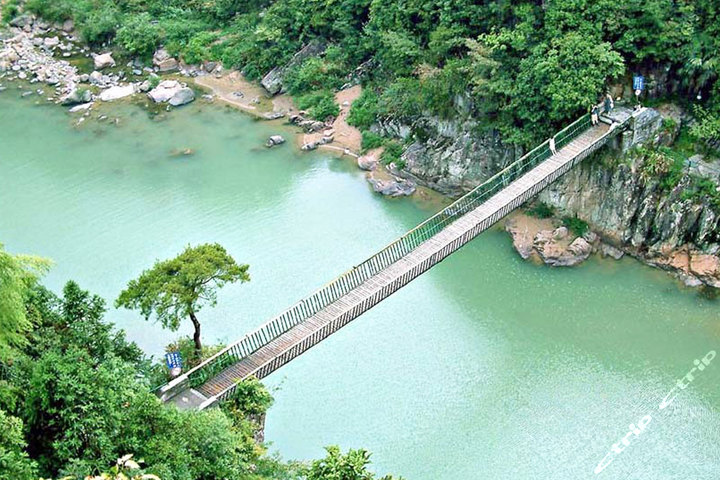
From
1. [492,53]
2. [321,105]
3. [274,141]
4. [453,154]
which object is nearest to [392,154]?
[453,154]

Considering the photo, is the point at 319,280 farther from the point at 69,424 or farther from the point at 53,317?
A: the point at 69,424

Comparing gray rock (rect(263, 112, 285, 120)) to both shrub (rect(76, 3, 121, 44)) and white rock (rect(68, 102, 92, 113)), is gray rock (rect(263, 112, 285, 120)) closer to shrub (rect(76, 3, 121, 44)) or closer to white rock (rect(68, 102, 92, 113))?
white rock (rect(68, 102, 92, 113))

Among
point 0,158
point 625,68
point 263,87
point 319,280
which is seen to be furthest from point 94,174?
point 625,68

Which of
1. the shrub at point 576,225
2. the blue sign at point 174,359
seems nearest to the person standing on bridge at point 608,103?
the shrub at point 576,225

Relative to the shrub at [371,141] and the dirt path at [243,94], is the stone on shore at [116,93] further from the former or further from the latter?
the shrub at [371,141]

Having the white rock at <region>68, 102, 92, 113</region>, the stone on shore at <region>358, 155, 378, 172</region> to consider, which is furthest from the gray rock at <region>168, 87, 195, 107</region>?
the stone on shore at <region>358, 155, 378, 172</region>
